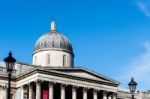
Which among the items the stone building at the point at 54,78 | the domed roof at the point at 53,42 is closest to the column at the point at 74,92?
the stone building at the point at 54,78

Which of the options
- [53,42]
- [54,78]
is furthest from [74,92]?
[53,42]

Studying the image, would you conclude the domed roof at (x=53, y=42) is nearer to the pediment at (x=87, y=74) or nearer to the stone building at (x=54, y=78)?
the stone building at (x=54, y=78)

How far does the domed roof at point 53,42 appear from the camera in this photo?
72562 mm

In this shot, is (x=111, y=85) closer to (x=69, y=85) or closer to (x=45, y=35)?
(x=69, y=85)

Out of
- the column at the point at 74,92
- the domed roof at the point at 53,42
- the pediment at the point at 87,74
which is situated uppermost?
the domed roof at the point at 53,42

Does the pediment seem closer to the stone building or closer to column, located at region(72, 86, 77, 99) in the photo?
the stone building

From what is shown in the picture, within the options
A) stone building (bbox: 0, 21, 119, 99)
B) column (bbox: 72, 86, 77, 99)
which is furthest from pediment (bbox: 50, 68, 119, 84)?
column (bbox: 72, 86, 77, 99)

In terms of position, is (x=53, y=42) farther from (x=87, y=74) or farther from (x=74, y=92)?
(x=74, y=92)

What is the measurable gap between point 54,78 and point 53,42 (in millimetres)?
11358

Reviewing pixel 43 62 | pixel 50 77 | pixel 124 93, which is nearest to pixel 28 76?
pixel 50 77

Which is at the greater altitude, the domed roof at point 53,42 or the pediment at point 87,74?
the domed roof at point 53,42

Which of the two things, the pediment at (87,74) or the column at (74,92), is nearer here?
the column at (74,92)

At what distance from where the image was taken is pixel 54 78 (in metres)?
62.9

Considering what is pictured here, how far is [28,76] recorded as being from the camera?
206 ft
